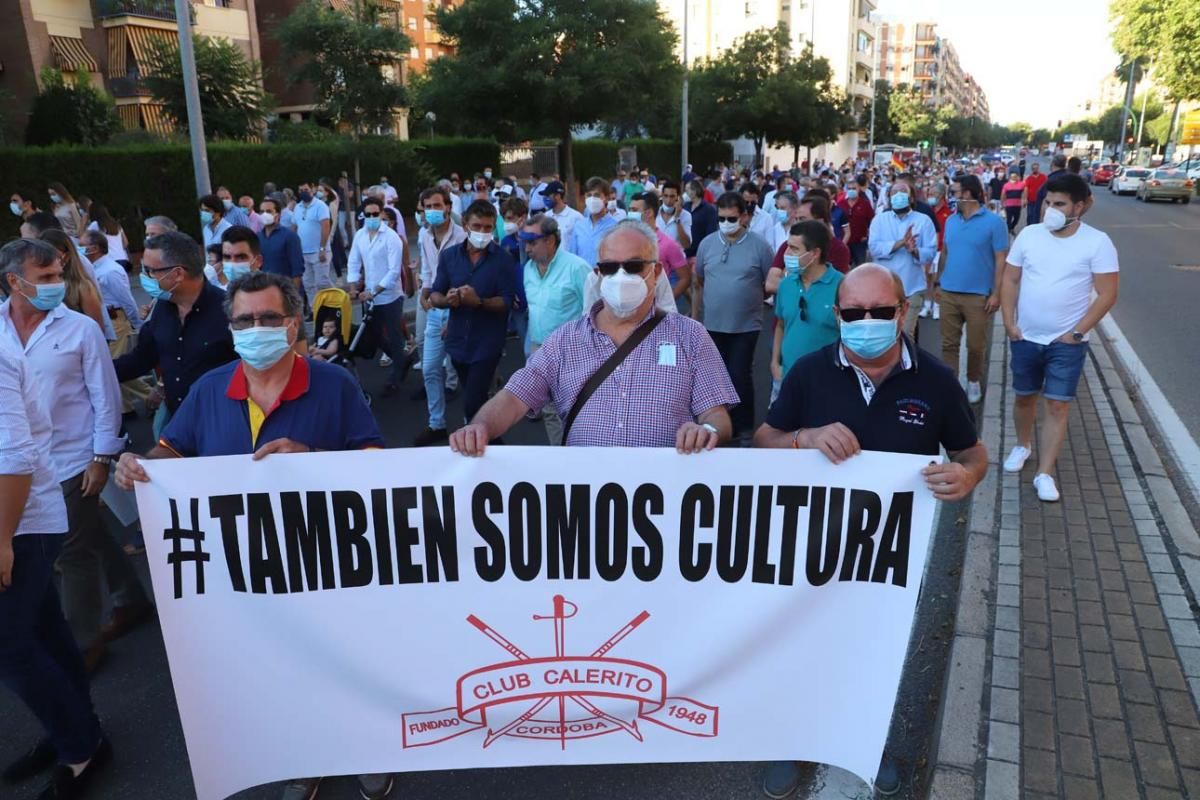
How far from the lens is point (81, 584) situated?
388 centimetres

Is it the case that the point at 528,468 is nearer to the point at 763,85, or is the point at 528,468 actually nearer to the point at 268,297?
the point at 268,297

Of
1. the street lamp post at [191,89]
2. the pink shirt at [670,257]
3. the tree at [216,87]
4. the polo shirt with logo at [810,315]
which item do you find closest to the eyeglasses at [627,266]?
the polo shirt with logo at [810,315]

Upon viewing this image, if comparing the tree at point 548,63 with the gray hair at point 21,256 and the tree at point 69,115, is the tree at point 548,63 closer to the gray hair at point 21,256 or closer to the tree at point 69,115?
the tree at point 69,115

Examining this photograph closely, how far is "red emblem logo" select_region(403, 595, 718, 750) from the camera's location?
9.32ft

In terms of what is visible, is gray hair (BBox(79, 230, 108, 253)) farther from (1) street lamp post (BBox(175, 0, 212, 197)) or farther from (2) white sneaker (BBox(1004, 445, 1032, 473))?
(2) white sneaker (BBox(1004, 445, 1032, 473))

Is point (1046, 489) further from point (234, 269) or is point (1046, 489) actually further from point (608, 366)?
point (234, 269)

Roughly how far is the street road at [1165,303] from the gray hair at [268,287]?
6431 millimetres

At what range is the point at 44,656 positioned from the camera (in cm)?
298

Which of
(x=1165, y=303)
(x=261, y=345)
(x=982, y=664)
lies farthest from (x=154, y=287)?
(x=1165, y=303)

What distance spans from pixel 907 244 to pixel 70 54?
Answer: 3096cm

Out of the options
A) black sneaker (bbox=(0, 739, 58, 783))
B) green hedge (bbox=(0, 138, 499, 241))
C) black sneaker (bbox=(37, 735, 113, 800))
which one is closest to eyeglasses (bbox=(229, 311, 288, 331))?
black sneaker (bbox=(37, 735, 113, 800))

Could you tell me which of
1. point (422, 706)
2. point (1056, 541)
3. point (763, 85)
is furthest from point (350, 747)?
point (763, 85)

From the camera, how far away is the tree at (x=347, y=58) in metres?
23.4

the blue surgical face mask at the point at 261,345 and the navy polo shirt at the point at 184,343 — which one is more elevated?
the blue surgical face mask at the point at 261,345
